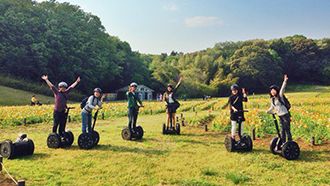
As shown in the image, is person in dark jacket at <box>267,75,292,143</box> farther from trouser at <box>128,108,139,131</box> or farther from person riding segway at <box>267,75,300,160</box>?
trouser at <box>128,108,139,131</box>

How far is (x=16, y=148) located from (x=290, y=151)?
328 inches

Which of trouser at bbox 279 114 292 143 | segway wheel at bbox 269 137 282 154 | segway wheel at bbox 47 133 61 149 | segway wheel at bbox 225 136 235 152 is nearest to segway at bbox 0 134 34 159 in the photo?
segway wheel at bbox 47 133 61 149

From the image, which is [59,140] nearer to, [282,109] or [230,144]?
[230,144]

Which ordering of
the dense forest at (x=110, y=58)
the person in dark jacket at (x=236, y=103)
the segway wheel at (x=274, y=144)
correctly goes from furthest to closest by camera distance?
the dense forest at (x=110, y=58) → the person in dark jacket at (x=236, y=103) → the segway wheel at (x=274, y=144)

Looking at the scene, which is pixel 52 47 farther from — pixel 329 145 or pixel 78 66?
pixel 329 145

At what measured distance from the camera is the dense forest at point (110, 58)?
55.5 meters

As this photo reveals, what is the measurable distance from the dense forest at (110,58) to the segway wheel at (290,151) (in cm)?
5117

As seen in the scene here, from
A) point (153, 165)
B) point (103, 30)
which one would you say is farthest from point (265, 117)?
point (103, 30)

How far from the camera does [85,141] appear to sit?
37.7ft

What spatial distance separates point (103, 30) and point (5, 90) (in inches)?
1219

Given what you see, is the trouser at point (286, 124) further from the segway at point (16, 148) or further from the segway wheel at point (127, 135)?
the segway at point (16, 148)

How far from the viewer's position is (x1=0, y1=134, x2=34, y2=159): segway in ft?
32.8

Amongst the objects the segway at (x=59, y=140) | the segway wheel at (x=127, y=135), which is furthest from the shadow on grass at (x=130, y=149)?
the segway wheel at (x=127, y=135)

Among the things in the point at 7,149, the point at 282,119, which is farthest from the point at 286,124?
the point at 7,149
